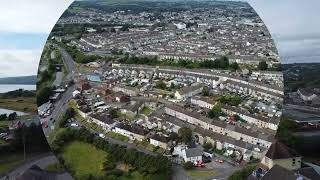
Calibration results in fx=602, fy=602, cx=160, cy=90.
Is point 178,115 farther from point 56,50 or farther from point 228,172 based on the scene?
point 56,50

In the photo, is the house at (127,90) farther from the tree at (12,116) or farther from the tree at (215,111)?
the tree at (12,116)

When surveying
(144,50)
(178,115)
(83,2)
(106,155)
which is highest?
(83,2)

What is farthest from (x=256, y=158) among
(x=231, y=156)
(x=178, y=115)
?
(x=178, y=115)

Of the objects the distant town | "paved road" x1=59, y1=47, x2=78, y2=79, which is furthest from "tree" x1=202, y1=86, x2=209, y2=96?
"paved road" x1=59, y1=47, x2=78, y2=79

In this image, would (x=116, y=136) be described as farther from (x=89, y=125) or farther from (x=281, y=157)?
(x=281, y=157)

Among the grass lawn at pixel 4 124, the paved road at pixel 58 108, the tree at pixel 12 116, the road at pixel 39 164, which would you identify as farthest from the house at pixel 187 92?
the grass lawn at pixel 4 124

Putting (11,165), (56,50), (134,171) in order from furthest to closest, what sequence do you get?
(11,165), (56,50), (134,171)

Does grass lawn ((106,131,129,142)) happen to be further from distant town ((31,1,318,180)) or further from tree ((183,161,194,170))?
tree ((183,161,194,170))
